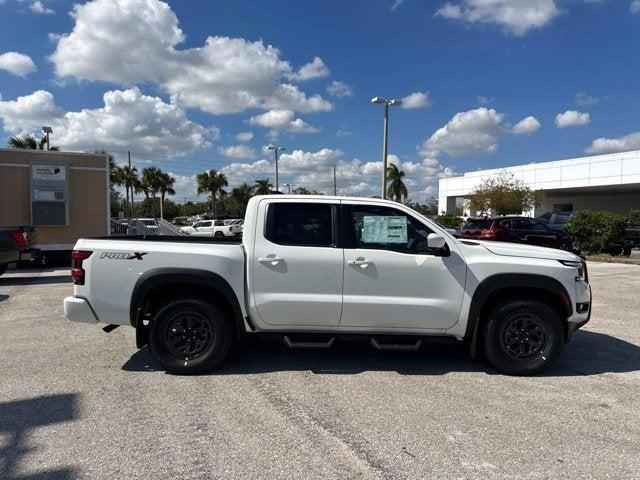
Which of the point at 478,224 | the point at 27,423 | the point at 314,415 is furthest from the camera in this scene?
the point at 478,224

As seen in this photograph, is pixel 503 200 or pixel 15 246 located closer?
pixel 15 246

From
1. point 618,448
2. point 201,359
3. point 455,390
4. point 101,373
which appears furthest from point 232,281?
point 618,448

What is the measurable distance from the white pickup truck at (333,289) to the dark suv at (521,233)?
14.1 metres

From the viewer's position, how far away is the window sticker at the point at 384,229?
16.9ft

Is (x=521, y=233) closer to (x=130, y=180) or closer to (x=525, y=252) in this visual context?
(x=525, y=252)

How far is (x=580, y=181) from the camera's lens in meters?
48.8

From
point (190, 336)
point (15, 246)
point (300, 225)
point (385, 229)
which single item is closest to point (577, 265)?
point (385, 229)

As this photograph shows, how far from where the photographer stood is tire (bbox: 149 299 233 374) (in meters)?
5.06

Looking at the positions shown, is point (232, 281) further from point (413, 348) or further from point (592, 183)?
point (592, 183)

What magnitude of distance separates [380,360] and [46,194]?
13194mm

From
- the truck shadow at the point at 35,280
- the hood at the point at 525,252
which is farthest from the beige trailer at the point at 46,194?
the hood at the point at 525,252

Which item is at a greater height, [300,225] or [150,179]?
[150,179]

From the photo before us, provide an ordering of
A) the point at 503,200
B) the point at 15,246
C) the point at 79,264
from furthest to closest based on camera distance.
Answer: the point at 503,200
the point at 15,246
the point at 79,264

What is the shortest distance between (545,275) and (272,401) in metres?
2.89
